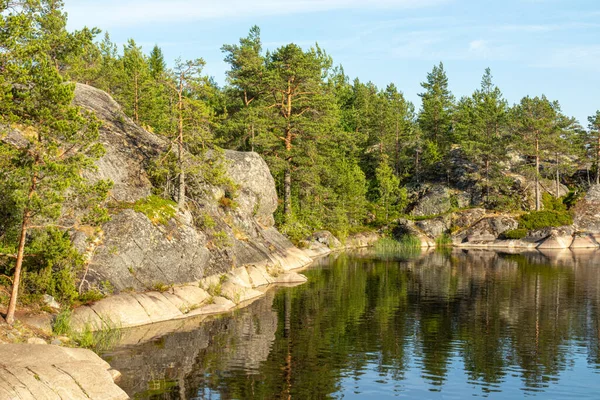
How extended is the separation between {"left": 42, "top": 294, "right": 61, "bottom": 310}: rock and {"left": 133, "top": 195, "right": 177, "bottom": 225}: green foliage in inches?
386

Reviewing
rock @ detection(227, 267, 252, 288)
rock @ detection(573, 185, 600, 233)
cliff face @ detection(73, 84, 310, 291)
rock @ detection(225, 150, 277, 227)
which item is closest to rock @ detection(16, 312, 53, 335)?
cliff face @ detection(73, 84, 310, 291)

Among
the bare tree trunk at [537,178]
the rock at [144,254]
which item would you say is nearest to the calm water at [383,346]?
the rock at [144,254]

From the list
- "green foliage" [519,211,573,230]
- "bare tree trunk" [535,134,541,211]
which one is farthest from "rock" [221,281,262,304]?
"bare tree trunk" [535,134,541,211]

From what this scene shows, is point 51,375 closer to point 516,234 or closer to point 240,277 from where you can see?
point 240,277

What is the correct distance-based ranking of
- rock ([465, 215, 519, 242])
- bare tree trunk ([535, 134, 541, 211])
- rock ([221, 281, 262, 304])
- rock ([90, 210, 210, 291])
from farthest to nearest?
bare tree trunk ([535, 134, 541, 211]) → rock ([465, 215, 519, 242]) → rock ([221, 281, 262, 304]) → rock ([90, 210, 210, 291])

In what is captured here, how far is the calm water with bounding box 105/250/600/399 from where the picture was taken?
75.2ft

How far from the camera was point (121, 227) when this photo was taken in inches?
1427

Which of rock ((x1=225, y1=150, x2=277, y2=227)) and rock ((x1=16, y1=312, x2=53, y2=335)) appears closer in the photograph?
rock ((x1=16, y1=312, x2=53, y2=335))

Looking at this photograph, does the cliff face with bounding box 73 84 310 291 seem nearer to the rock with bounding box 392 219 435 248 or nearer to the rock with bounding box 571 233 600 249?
the rock with bounding box 392 219 435 248

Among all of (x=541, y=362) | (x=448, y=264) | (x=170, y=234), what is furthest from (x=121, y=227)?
(x=448, y=264)

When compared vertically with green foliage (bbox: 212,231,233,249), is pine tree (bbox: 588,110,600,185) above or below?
above

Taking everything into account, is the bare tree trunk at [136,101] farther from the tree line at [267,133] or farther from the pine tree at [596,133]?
the pine tree at [596,133]

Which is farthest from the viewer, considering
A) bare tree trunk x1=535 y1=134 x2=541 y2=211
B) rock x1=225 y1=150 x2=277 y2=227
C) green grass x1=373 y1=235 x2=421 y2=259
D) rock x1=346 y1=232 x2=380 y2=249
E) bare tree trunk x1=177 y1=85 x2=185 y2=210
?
bare tree trunk x1=535 y1=134 x2=541 y2=211

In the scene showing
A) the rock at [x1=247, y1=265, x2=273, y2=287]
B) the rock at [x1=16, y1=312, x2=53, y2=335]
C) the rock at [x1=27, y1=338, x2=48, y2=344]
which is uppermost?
the rock at [x1=16, y1=312, x2=53, y2=335]
